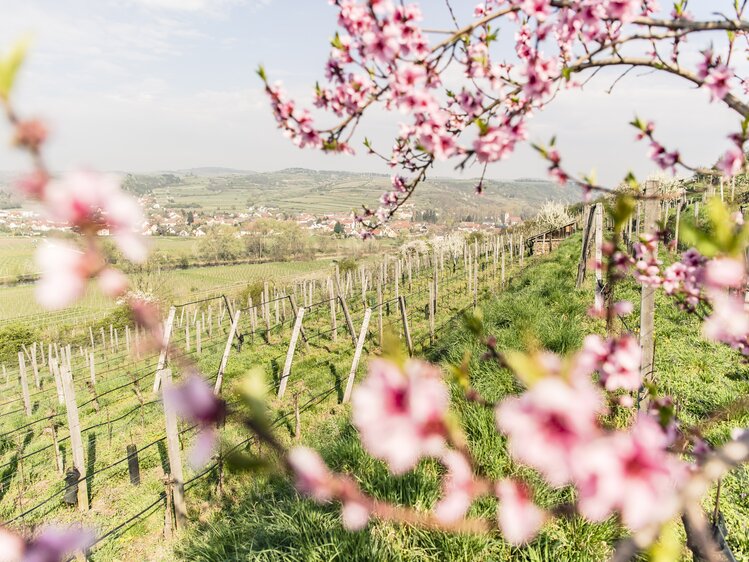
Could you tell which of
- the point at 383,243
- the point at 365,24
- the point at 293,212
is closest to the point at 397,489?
the point at 365,24

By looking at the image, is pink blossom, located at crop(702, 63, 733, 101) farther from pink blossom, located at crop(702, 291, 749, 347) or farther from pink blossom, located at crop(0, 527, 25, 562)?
pink blossom, located at crop(0, 527, 25, 562)

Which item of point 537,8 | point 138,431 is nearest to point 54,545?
point 537,8

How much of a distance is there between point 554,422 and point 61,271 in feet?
2.23

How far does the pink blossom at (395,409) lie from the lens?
70 cm

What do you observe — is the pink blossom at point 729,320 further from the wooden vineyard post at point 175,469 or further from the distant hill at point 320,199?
the distant hill at point 320,199

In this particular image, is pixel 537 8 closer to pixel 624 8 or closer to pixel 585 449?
pixel 624 8

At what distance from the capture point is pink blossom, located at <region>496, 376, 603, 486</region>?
60cm

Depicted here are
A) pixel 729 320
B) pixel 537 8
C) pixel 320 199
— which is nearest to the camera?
pixel 729 320

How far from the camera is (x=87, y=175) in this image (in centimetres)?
58

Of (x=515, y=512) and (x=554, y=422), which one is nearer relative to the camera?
(x=554, y=422)

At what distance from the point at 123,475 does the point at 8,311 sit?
146ft

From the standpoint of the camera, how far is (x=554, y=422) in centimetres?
63

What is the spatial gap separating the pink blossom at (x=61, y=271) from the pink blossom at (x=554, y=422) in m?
0.58

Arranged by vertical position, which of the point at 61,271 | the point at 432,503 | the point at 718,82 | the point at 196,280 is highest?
the point at 718,82
